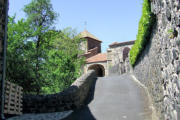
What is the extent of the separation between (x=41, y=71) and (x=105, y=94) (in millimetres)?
7298

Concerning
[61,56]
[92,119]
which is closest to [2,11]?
[92,119]

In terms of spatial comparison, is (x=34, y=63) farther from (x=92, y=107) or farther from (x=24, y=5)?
(x=24, y=5)

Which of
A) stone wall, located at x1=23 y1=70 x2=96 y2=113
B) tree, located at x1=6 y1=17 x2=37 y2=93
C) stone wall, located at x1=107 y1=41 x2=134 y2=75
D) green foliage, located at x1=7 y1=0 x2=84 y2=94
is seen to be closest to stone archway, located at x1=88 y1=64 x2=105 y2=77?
stone wall, located at x1=107 y1=41 x2=134 y2=75

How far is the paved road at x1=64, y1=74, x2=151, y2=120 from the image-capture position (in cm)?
721

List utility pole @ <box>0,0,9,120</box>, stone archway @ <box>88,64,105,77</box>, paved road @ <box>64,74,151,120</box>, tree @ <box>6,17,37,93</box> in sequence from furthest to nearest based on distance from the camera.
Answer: stone archway @ <box>88,64,105,77</box> → tree @ <box>6,17,37,93</box> → paved road @ <box>64,74,151,120</box> → utility pole @ <box>0,0,9,120</box>

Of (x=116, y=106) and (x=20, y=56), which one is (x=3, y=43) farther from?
(x=20, y=56)

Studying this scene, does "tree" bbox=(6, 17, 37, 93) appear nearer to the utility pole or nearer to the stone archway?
the utility pole

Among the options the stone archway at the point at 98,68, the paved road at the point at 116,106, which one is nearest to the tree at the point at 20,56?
the paved road at the point at 116,106

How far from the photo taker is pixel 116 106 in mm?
8500

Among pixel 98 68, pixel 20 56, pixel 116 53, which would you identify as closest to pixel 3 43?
pixel 20 56

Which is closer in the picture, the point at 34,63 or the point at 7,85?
the point at 7,85

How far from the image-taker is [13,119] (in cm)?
749

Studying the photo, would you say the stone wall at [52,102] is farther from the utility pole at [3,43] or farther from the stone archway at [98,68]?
the stone archway at [98,68]

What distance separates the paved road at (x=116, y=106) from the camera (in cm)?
721
